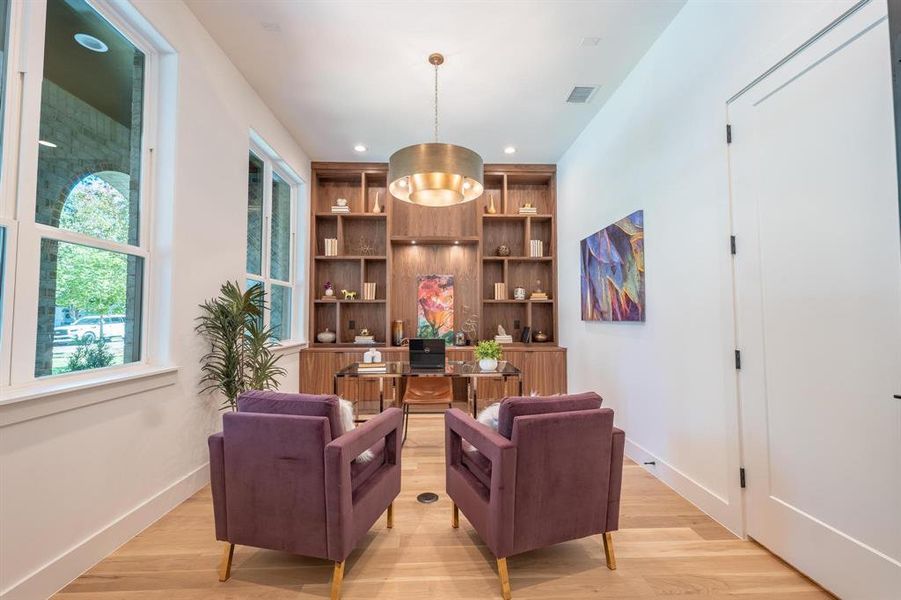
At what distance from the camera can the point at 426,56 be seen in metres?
3.13

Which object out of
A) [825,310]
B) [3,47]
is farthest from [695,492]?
[3,47]

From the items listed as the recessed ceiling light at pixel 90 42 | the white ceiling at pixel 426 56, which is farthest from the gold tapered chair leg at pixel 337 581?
the white ceiling at pixel 426 56

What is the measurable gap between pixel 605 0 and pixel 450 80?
4.38ft

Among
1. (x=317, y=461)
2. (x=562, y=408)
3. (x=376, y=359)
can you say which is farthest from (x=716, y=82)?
(x=376, y=359)

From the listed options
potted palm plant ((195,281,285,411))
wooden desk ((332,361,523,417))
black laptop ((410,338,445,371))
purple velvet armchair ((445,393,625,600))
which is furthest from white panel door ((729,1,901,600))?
potted palm plant ((195,281,285,411))

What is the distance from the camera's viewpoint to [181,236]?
268 cm

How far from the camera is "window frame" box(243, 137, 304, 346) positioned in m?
4.03

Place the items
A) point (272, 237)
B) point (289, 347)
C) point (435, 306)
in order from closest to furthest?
point (272, 237) → point (289, 347) → point (435, 306)

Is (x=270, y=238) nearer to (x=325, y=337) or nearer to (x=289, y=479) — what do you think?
(x=325, y=337)

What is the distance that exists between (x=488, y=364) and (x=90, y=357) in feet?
9.00

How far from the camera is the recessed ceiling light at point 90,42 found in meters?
2.14

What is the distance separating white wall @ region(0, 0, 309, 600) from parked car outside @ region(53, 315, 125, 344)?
0.23 meters

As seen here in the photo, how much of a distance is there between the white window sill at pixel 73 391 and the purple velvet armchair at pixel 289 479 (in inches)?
28.2

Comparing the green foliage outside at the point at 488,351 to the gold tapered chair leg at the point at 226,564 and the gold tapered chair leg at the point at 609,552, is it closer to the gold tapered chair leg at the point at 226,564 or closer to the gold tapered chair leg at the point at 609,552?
the gold tapered chair leg at the point at 609,552
